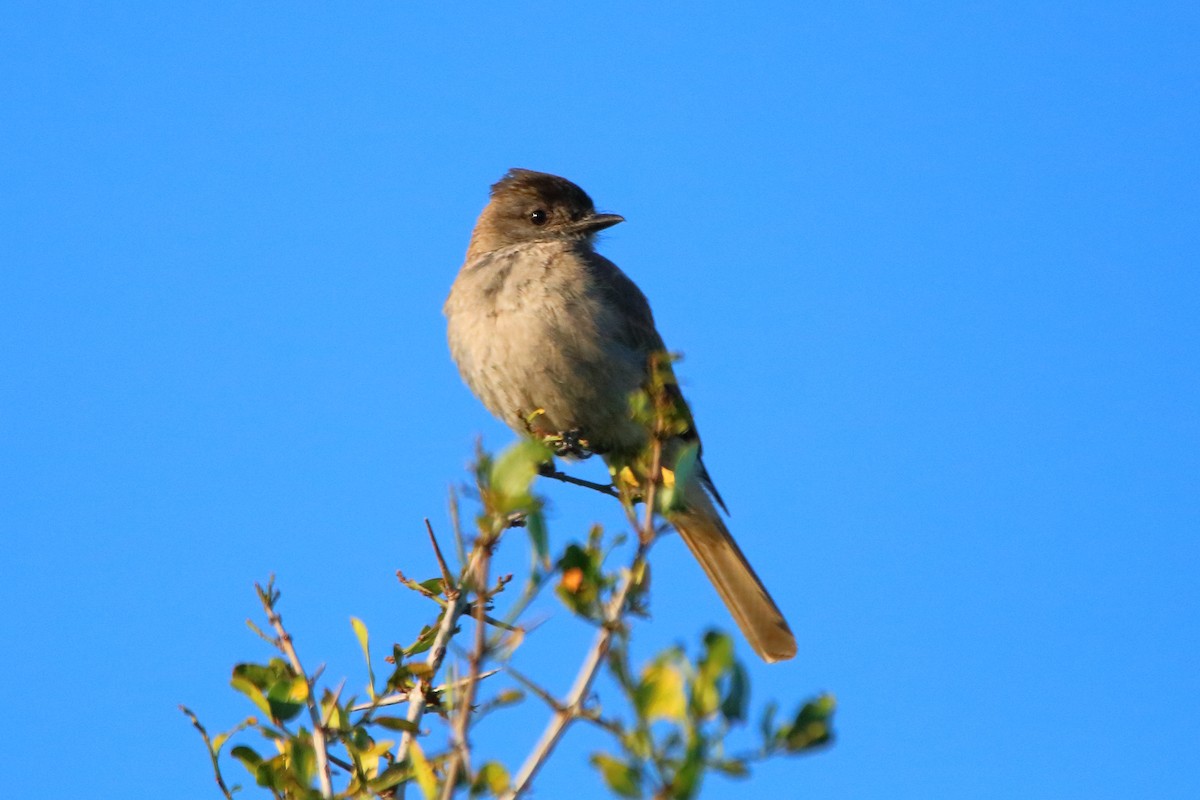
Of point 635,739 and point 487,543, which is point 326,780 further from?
point 635,739

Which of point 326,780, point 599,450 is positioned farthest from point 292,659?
point 599,450

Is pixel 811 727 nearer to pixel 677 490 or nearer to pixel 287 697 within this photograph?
Answer: pixel 677 490

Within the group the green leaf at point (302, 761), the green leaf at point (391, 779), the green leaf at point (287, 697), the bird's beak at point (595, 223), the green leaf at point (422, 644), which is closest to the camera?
the green leaf at point (302, 761)

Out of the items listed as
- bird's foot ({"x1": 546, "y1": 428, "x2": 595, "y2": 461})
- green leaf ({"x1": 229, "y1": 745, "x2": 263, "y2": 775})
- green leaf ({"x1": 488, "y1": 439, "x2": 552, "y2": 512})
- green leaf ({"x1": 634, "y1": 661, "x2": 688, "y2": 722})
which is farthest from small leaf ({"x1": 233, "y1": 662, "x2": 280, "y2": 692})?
bird's foot ({"x1": 546, "y1": 428, "x2": 595, "y2": 461})

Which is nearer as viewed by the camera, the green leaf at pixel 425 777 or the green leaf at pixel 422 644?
the green leaf at pixel 425 777

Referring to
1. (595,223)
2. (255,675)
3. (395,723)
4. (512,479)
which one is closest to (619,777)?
(512,479)

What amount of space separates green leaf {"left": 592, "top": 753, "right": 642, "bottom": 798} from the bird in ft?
14.2

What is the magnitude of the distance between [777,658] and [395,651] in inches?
122

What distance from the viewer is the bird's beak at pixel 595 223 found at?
7605 millimetres

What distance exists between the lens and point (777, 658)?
596cm

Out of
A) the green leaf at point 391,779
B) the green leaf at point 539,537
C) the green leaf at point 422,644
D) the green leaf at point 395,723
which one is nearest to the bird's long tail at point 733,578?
the green leaf at point 422,644

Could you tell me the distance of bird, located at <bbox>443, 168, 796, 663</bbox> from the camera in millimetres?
6371

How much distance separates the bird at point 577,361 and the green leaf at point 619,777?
14.2 ft

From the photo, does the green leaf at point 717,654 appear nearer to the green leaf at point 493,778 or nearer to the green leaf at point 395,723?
the green leaf at point 493,778
